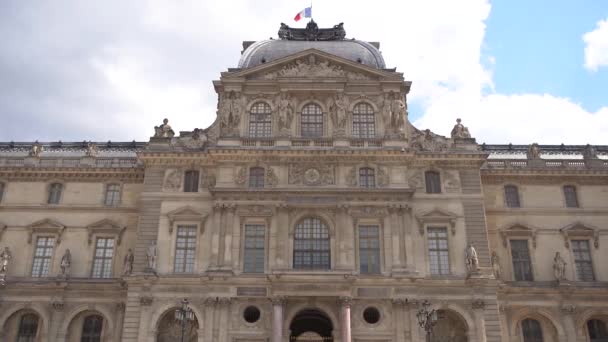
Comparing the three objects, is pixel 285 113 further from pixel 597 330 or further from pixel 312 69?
pixel 597 330

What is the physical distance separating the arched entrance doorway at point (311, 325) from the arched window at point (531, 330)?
41.5ft

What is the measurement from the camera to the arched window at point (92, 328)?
38.2 m

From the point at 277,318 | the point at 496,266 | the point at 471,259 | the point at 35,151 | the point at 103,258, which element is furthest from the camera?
the point at 35,151

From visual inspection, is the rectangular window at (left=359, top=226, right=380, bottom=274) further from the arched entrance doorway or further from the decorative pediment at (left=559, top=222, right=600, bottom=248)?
the decorative pediment at (left=559, top=222, right=600, bottom=248)

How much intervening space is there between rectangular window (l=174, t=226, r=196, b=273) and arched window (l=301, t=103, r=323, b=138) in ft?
33.1

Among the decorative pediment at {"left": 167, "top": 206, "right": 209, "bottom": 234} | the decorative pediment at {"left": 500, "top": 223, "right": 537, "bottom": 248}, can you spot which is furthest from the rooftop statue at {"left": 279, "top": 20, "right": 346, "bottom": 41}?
the decorative pediment at {"left": 500, "top": 223, "right": 537, "bottom": 248}

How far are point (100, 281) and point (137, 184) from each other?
24.0 feet

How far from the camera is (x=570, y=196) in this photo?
41.1 meters

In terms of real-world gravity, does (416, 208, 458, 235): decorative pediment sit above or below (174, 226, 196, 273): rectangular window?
above

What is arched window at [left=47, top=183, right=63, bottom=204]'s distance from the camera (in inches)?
1623

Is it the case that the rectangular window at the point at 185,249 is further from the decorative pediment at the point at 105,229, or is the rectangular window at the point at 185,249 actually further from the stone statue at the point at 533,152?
the stone statue at the point at 533,152

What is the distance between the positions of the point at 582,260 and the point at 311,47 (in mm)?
24236

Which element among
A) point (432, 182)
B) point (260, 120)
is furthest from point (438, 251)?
point (260, 120)

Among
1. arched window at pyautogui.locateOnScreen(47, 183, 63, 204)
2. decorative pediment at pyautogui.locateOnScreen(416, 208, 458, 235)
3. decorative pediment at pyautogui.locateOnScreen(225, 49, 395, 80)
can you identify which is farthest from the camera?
arched window at pyautogui.locateOnScreen(47, 183, 63, 204)
